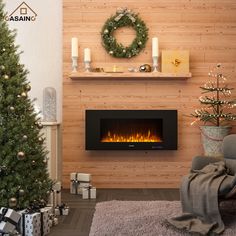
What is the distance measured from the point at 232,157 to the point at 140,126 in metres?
1.82

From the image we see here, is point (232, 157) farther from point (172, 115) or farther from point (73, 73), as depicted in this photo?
point (73, 73)

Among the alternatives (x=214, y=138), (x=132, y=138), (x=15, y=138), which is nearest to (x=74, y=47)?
(x=132, y=138)

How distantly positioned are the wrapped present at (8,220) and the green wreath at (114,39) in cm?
310

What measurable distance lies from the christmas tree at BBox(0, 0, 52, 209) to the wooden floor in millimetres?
443

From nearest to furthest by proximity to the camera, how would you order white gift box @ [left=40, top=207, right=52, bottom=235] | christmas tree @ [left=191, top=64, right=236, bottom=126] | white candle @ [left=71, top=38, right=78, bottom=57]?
white gift box @ [left=40, top=207, right=52, bottom=235] < christmas tree @ [left=191, top=64, right=236, bottom=126] < white candle @ [left=71, top=38, right=78, bottom=57]

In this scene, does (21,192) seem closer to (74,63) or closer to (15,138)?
(15,138)

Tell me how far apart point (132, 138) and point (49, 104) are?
1.27 m

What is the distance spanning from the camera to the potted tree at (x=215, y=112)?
5332 mm

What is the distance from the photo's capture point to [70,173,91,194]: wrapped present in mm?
5293

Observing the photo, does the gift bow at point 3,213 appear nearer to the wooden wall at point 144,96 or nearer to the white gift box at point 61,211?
the white gift box at point 61,211

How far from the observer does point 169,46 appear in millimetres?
5812

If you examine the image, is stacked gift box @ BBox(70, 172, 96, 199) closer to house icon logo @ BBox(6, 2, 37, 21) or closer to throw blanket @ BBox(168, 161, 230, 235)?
throw blanket @ BBox(168, 161, 230, 235)

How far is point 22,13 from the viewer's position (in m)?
5.96

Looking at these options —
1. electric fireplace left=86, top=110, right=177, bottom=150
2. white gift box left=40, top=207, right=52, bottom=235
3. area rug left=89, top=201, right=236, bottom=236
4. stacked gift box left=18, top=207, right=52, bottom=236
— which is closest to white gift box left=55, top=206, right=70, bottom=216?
area rug left=89, top=201, right=236, bottom=236
